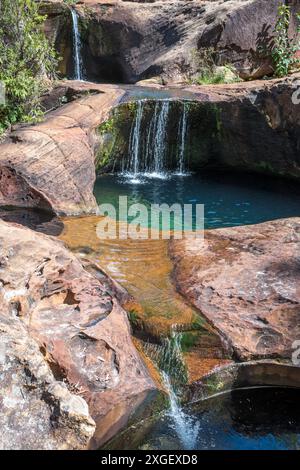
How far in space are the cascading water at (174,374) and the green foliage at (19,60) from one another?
4.97 m

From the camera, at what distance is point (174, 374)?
3.94 meters

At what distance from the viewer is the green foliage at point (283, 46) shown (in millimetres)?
12625

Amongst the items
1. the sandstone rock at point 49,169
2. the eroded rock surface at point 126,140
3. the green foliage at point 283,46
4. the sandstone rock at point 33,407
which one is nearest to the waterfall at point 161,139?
the eroded rock surface at point 126,140

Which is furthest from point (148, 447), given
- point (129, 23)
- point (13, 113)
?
point (129, 23)

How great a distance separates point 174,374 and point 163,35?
12395 millimetres

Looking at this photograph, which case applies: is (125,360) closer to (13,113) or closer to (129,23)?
A: (13,113)

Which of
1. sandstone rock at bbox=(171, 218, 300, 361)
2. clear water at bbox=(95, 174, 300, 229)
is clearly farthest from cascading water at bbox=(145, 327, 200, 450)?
clear water at bbox=(95, 174, 300, 229)

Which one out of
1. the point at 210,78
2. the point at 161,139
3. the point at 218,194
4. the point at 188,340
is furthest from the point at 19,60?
the point at 188,340

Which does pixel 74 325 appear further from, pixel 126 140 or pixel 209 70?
pixel 209 70

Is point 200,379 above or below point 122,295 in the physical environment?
below

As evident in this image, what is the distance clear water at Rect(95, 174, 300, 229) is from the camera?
27.7ft

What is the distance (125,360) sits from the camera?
12.1 feet

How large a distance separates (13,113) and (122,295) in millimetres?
4787

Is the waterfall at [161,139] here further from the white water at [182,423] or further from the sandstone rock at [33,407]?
the sandstone rock at [33,407]
